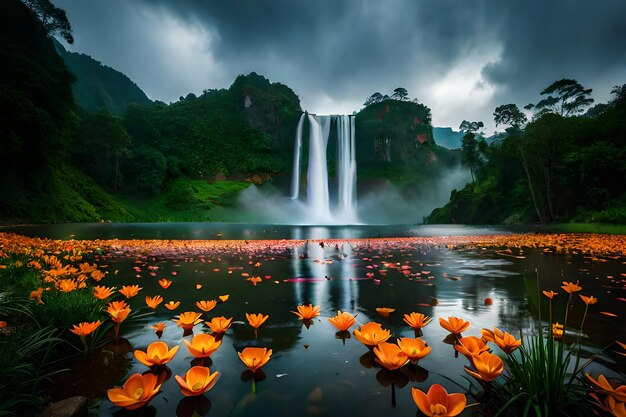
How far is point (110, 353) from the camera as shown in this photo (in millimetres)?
2189

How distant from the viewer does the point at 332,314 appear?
3.23 meters

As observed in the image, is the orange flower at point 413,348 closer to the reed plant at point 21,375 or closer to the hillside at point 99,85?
the reed plant at point 21,375

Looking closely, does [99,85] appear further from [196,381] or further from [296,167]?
[196,381]

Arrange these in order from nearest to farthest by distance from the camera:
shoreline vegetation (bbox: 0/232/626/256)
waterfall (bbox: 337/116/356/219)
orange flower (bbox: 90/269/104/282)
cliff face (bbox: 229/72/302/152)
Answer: orange flower (bbox: 90/269/104/282) < shoreline vegetation (bbox: 0/232/626/256) < waterfall (bbox: 337/116/356/219) < cliff face (bbox: 229/72/302/152)

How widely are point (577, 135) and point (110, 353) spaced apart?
4091 cm

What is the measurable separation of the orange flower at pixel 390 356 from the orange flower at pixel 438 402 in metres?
0.44

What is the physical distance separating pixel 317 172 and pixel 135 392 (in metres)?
64.9

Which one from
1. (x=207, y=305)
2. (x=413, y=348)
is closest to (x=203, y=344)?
(x=207, y=305)

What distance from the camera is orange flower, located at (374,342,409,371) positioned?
1659 millimetres

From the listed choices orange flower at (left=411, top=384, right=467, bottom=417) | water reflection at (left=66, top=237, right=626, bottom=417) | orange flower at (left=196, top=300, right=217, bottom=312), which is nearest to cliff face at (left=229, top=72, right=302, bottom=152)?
water reflection at (left=66, top=237, right=626, bottom=417)

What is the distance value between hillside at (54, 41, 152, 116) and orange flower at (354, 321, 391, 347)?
12594cm

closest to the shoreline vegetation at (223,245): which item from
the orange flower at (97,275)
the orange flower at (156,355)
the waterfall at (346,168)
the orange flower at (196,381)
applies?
the orange flower at (97,275)

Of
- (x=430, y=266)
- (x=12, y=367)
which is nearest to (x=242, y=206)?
(x=430, y=266)

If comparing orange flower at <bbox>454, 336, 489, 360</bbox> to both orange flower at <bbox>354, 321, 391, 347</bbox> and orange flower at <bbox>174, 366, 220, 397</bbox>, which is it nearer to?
orange flower at <bbox>354, 321, 391, 347</bbox>
